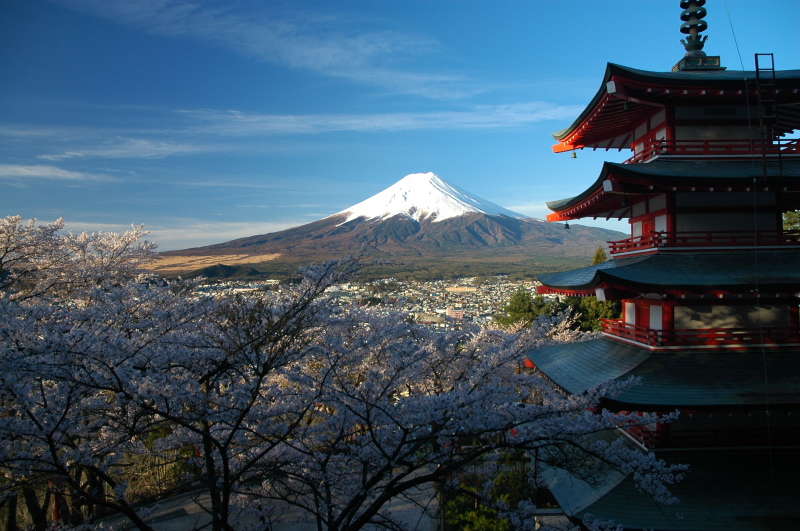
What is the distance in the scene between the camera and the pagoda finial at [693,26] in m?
8.12

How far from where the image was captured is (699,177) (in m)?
6.61

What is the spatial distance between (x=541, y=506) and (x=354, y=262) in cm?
581

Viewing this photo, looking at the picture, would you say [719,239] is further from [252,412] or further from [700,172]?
[252,412]

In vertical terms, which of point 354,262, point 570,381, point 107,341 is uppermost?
point 354,262

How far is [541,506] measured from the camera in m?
8.23

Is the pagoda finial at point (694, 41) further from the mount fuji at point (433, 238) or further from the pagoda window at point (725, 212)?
the mount fuji at point (433, 238)

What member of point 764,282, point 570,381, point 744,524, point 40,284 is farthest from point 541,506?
point 40,284

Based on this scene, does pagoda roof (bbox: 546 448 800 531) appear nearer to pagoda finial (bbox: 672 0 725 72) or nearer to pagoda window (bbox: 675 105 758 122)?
pagoda window (bbox: 675 105 758 122)

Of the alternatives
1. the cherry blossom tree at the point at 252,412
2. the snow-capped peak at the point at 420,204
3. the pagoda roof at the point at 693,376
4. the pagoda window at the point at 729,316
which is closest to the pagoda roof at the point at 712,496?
the pagoda roof at the point at 693,376

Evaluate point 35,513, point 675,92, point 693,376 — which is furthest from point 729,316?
point 35,513

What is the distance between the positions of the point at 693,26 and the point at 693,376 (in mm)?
6253

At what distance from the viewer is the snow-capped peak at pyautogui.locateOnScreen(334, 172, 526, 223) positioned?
85.9 meters

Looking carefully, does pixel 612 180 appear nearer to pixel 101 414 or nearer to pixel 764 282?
pixel 764 282

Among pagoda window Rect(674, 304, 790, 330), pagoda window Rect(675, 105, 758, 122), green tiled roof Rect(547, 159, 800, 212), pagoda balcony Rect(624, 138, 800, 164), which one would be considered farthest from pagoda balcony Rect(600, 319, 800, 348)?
pagoda window Rect(675, 105, 758, 122)
